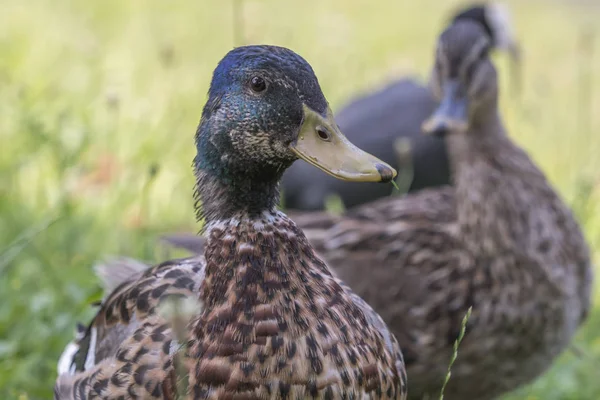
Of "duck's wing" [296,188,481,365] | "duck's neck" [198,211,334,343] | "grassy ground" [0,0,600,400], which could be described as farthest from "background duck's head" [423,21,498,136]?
"duck's neck" [198,211,334,343]

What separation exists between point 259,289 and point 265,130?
0.36m

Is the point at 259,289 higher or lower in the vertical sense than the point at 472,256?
higher

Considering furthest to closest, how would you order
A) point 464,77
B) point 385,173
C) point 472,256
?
1. point 464,77
2. point 472,256
3. point 385,173

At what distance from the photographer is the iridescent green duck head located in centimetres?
213

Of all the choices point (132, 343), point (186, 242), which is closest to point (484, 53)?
point (186, 242)

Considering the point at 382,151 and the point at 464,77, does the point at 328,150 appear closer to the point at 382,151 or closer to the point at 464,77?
the point at 464,77

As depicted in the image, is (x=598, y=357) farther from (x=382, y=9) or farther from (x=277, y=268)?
(x=382, y=9)

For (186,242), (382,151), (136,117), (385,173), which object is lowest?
(186,242)

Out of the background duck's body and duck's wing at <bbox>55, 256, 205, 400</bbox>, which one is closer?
duck's wing at <bbox>55, 256, 205, 400</bbox>

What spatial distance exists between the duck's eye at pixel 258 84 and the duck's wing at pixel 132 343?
0.48 meters

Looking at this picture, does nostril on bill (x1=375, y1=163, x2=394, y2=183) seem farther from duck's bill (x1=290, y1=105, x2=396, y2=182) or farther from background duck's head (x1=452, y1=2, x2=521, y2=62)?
background duck's head (x1=452, y1=2, x2=521, y2=62)

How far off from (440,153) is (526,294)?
2.21 m

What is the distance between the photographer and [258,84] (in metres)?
2.18

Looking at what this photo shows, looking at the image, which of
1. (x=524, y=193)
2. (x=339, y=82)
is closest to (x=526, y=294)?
(x=524, y=193)
